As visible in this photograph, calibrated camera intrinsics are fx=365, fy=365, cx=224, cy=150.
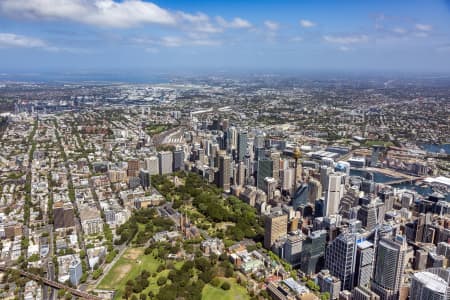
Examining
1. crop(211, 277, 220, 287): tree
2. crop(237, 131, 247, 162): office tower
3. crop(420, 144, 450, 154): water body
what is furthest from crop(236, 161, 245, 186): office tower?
crop(420, 144, 450, 154): water body

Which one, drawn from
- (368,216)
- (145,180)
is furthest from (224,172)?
(368,216)

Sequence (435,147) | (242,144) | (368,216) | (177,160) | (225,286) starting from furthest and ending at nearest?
1. (435,147)
2. (242,144)
3. (177,160)
4. (368,216)
5. (225,286)

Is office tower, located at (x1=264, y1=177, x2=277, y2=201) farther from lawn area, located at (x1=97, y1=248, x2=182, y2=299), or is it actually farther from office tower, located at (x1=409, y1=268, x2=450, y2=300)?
office tower, located at (x1=409, y1=268, x2=450, y2=300)

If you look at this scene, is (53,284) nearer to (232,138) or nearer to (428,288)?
(428,288)

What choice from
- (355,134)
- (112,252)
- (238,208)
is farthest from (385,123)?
(112,252)

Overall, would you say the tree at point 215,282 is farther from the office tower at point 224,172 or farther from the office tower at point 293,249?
the office tower at point 224,172

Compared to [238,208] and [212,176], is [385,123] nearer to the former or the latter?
[212,176]
